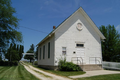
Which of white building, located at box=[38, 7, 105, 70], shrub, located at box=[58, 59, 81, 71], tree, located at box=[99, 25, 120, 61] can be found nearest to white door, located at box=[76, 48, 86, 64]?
white building, located at box=[38, 7, 105, 70]

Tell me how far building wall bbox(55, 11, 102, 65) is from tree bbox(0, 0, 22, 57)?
10711 millimetres

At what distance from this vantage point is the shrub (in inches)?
586

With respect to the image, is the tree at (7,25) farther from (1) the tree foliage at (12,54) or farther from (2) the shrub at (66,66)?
(2) the shrub at (66,66)

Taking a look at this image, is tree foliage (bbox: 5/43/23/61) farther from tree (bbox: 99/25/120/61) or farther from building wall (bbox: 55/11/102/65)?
tree (bbox: 99/25/120/61)

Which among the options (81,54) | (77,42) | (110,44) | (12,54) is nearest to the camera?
(81,54)

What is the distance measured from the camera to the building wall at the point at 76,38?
16.6 m

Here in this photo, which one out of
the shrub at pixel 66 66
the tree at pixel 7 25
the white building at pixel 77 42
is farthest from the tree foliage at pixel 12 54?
the shrub at pixel 66 66

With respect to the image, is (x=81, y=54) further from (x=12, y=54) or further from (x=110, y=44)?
(x=12, y=54)

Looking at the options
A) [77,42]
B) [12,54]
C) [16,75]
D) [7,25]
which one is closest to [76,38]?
[77,42]

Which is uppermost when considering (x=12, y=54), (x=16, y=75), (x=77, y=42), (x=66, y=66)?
(x=77, y=42)

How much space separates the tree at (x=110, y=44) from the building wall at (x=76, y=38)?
60.5 feet

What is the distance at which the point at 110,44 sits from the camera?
35719 millimetres

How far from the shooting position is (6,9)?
2281cm

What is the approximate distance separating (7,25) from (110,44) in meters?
26.3
